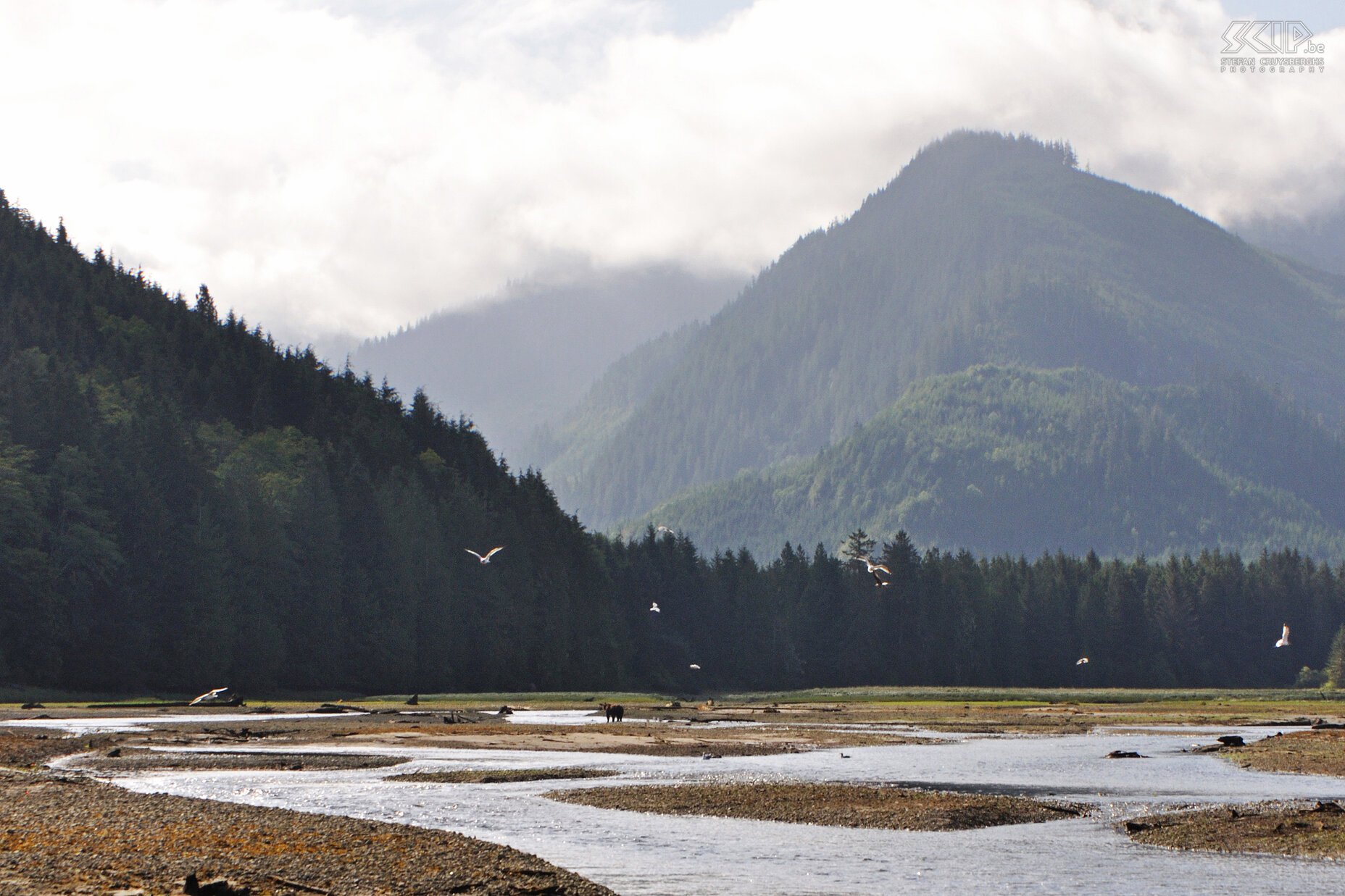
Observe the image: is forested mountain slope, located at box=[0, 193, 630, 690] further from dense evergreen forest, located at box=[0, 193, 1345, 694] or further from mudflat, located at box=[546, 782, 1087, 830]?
mudflat, located at box=[546, 782, 1087, 830]

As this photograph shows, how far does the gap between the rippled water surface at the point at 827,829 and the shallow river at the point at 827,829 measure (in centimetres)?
Answer: 9

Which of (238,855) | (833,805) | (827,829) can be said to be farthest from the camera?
(833,805)

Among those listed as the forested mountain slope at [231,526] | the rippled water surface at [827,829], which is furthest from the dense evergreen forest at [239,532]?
the rippled water surface at [827,829]

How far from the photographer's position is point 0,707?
8956 cm

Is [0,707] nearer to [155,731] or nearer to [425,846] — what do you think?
[155,731]

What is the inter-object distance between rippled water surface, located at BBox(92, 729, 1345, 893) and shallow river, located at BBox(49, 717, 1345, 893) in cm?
9

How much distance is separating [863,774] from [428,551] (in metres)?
107

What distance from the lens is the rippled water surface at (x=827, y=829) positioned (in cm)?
2942

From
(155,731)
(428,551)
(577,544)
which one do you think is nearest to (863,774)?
(155,731)

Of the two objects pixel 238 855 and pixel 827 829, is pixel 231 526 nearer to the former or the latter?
pixel 827 829

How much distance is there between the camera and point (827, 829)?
124ft

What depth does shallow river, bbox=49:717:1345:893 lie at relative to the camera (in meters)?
29.4

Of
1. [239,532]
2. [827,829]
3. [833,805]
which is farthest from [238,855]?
[239,532]

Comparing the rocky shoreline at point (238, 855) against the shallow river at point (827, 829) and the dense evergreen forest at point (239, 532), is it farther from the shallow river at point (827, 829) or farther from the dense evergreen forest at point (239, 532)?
the dense evergreen forest at point (239, 532)
